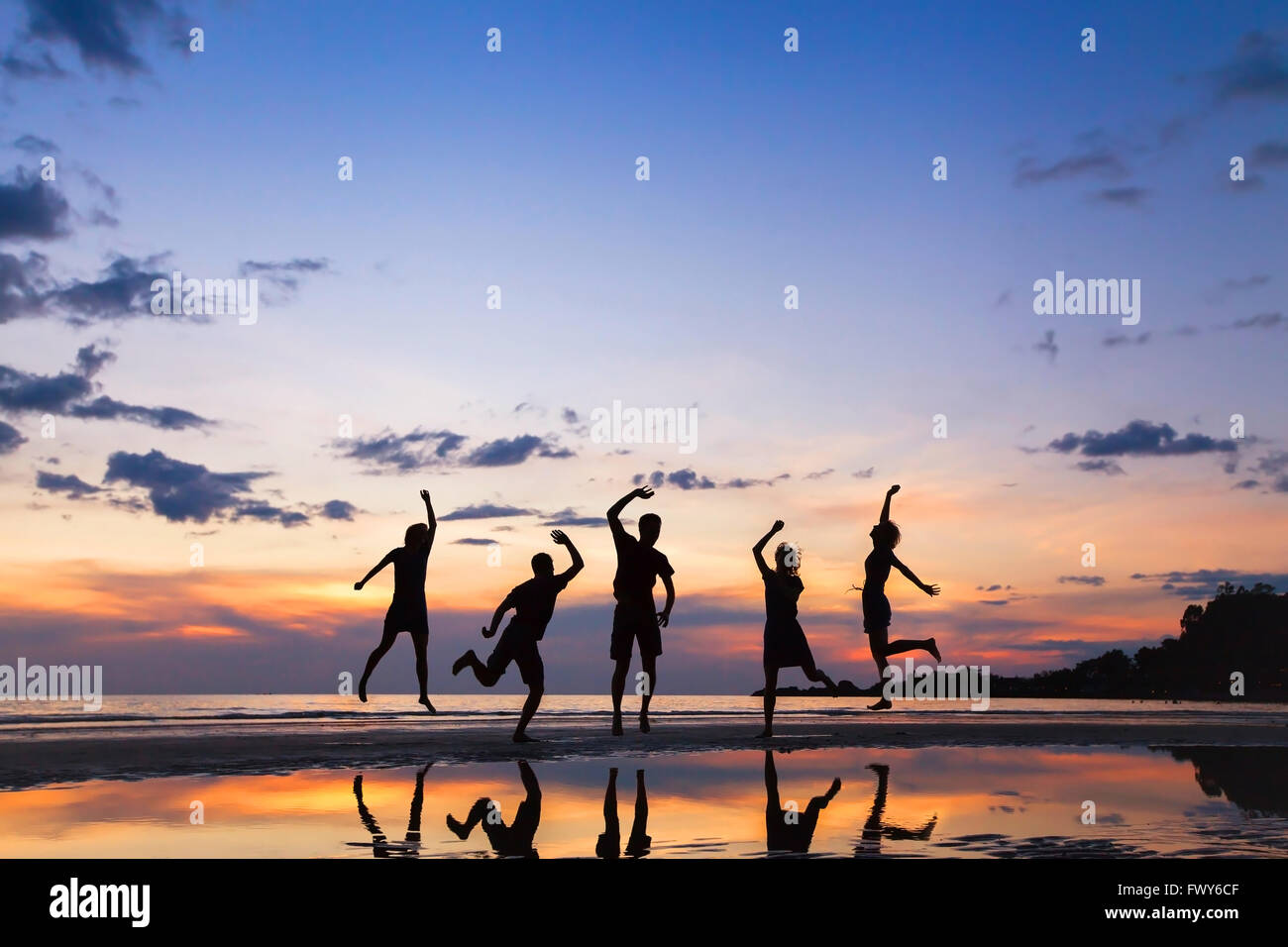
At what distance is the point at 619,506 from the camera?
1259cm

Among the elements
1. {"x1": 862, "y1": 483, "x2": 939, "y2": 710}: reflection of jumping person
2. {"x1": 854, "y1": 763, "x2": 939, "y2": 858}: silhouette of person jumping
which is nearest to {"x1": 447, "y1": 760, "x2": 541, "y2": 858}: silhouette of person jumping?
{"x1": 854, "y1": 763, "x2": 939, "y2": 858}: silhouette of person jumping

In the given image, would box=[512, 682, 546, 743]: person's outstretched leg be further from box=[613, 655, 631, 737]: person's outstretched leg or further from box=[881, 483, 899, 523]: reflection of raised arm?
box=[881, 483, 899, 523]: reflection of raised arm

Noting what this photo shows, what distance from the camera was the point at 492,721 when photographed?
64.1 ft

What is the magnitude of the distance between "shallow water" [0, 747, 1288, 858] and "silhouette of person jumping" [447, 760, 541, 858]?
0.08ft

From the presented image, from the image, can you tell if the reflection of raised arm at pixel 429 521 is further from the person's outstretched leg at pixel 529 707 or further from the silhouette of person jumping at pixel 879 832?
the silhouette of person jumping at pixel 879 832

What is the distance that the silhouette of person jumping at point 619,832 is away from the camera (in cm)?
586

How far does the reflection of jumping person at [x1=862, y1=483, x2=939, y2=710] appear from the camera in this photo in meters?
14.6

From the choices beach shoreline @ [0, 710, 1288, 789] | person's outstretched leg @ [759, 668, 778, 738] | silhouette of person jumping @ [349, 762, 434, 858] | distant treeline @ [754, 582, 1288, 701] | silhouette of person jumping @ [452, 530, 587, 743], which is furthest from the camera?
distant treeline @ [754, 582, 1288, 701]

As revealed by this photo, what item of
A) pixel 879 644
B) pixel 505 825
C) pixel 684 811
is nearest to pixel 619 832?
pixel 505 825
